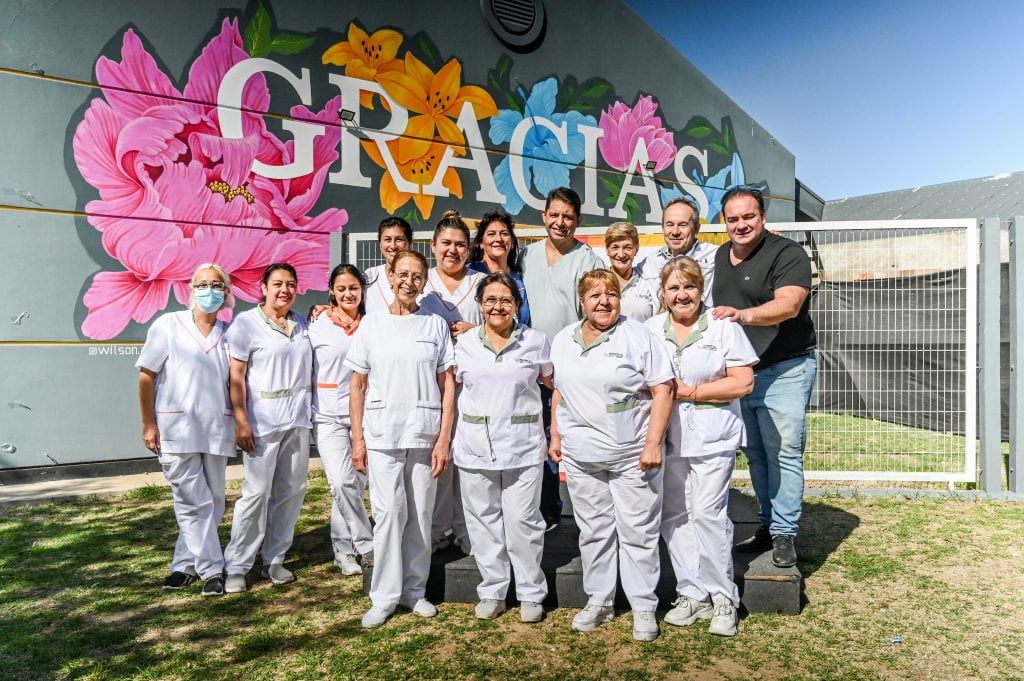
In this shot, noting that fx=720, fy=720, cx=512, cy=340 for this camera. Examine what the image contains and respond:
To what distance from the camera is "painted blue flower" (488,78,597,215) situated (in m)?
8.82

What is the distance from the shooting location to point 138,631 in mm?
3525

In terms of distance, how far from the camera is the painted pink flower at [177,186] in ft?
21.8

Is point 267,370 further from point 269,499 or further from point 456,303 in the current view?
point 456,303

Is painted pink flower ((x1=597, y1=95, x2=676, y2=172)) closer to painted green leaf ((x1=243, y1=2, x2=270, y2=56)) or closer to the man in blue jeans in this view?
painted green leaf ((x1=243, y1=2, x2=270, y2=56))

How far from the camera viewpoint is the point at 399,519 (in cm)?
352

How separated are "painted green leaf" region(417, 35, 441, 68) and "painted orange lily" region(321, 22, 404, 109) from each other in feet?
0.93

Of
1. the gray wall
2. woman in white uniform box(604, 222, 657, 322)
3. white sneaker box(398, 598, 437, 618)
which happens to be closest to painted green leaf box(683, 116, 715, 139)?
the gray wall

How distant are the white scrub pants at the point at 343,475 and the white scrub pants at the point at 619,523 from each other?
1424mm

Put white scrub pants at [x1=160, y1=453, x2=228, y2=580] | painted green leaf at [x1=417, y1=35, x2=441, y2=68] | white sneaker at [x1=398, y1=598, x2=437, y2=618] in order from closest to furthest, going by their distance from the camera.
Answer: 1. white sneaker at [x1=398, y1=598, x2=437, y2=618]
2. white scrub pants at [x1=160, y1=453, x2=228, y2=580]
3. painted green leaf at [x1=417, y1=35, x2=441, y2=68]

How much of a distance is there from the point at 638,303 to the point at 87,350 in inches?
210

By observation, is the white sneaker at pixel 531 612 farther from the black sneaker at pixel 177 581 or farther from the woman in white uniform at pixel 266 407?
the black sneaker at pixel 177 581

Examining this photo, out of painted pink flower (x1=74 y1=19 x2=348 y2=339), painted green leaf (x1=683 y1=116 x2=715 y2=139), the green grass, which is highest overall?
painted green leaf (x1=683 y1=116 x2=715 y2=139)

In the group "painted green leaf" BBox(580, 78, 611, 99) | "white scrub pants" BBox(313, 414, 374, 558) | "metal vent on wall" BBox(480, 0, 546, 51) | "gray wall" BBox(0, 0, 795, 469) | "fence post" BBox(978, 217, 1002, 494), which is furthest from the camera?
"painted green leaf" BBox(580, 78, 611, 99)

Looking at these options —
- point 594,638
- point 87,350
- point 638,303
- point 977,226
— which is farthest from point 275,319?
point 977,226
